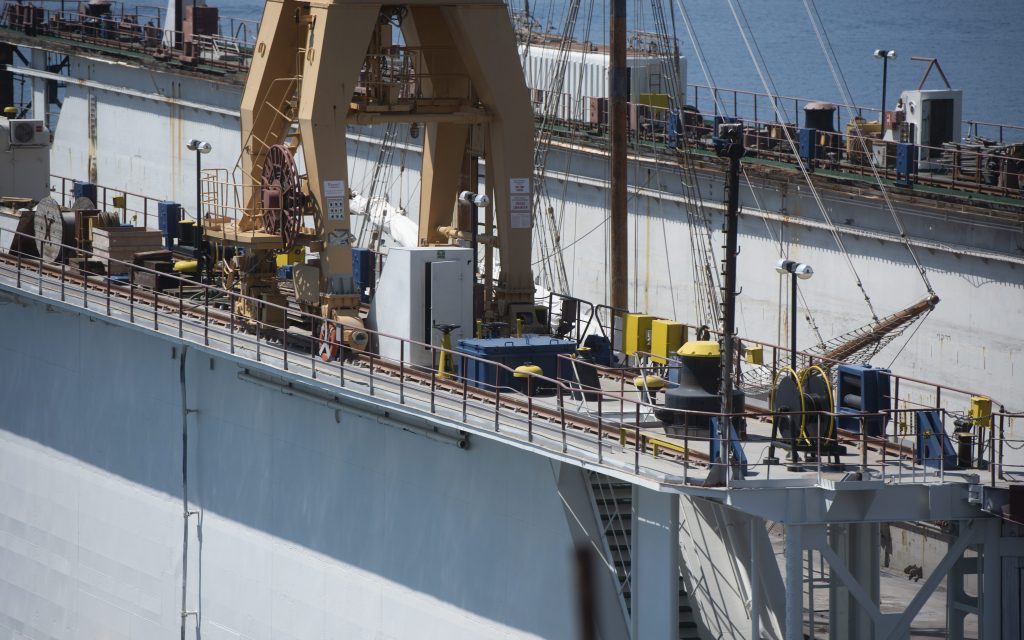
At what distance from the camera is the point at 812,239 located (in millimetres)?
41406

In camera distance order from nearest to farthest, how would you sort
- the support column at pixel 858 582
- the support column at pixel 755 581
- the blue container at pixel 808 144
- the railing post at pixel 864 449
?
the support column at pixel 755 581, the railing post at pixel 864 449, the support column at pixel 858 582, the blue container at pixel 808 144

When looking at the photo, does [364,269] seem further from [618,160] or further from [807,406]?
[807,406]

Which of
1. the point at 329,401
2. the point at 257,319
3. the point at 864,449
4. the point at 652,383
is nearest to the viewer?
the point at 864,449

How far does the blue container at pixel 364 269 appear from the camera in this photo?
3419 cm

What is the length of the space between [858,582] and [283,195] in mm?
11756

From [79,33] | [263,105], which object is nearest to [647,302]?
[263,105]

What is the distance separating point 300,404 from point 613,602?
7.02 m

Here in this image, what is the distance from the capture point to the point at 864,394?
24.0m

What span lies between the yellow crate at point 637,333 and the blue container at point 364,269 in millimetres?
6683

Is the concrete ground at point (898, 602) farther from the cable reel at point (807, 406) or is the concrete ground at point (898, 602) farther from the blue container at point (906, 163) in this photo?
the blue container at point (906, 163)

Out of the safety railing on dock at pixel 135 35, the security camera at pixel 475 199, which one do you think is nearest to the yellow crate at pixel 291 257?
the security camera at pixel 475 199

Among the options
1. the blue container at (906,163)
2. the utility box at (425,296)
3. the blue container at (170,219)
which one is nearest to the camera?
the utility box at (425,296)

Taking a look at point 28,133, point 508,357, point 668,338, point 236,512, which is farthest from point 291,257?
point 28,133

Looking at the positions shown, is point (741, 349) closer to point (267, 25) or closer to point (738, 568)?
point (738, 568)
